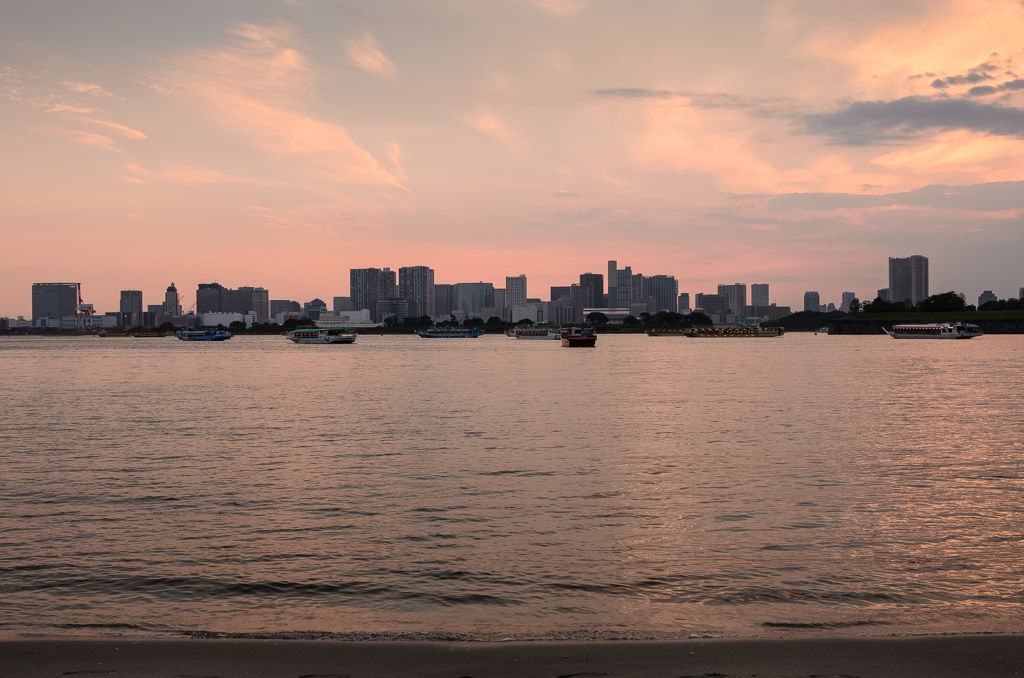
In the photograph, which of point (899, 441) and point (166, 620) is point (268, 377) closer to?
point (899, 441)

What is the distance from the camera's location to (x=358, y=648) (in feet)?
33.5

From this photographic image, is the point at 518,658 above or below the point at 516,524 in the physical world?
above

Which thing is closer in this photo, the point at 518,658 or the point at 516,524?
the point at 518,658

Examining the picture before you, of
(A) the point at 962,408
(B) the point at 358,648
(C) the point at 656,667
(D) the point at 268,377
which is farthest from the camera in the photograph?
(D) the point at 268,377

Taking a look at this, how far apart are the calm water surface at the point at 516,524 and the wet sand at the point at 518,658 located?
976 mm

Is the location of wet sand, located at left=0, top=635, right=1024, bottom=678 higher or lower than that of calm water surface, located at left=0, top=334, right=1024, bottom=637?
higher

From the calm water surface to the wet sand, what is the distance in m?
0.98

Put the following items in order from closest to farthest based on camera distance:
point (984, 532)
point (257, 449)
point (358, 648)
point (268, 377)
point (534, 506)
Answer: point (358, 648) → point (984, 532) → point (534, 506) → point (257, 449) → point (268, 377)

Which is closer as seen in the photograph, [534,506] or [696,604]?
[696,604]

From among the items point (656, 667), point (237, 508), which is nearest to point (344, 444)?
point (237, 508)

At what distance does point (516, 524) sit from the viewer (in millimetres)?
18422

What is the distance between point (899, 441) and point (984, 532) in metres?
18.0

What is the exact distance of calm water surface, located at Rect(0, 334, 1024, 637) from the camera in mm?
12281

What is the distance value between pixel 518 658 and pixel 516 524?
8626mm
